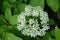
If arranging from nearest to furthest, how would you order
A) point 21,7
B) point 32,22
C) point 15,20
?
point 32,22 → point 15,20 → point 21,7

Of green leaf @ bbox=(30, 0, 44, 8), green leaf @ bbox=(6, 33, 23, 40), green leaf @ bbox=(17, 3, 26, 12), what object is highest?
green leaf @ bbox=(30, 0, 44, 8)

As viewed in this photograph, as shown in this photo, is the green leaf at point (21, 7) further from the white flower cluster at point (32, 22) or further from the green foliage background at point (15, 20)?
the white flower cluster at point (32, 22)

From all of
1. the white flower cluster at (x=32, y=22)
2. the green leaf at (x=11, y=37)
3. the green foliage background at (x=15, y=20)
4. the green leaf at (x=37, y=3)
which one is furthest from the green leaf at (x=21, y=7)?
the green leaf at (x=11, y=37)

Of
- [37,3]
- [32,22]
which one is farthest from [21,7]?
[32,22]

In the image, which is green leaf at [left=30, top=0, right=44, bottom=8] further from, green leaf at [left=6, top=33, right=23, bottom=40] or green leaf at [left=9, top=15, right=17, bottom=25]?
green leaf at [left=6, top=33, right=23, bottom=40]

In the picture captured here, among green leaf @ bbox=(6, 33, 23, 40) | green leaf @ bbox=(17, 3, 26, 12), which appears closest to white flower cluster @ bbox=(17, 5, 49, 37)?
green leaf @ bbox=(6, 33, 23, 40)

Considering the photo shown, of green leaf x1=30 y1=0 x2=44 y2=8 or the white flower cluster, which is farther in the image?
green leaf x1=30 y1=0 x2=44 y2=8

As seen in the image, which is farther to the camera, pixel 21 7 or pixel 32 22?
pixel 21 7

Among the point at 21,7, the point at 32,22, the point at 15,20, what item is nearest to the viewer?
the point at 32,22

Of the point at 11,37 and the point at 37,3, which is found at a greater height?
the point at 37,3

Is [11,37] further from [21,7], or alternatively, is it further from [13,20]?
[21,7]
